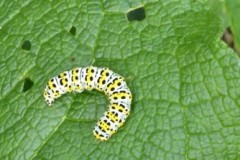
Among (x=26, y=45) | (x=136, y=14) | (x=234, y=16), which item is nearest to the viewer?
(x=234, y=16)

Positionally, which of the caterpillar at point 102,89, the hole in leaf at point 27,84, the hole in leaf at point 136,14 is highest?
the hole in leaf at point 136,14

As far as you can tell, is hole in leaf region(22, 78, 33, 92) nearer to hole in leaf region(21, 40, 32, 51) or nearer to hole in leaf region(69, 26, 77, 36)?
hole in leaf region(21, 40, 32, 51)

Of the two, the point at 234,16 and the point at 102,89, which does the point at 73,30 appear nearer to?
the point at 102,89

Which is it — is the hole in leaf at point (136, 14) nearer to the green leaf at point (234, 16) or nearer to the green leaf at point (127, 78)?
the green leaf at point (127, 78)

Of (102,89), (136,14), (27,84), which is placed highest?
(136,14)

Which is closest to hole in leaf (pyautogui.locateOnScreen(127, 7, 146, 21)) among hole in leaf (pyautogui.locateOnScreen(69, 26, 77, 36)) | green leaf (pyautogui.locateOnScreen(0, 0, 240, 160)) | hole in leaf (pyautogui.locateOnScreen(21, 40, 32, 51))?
green leaf (pyautogui.locateOnScreen(0, 0, 240, 160))

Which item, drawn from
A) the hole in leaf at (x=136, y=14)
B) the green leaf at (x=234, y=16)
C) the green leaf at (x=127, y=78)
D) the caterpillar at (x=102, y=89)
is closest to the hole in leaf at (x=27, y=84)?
the green leaf at (x=127, y=78)

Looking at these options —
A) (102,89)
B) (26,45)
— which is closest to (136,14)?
(102,89)
